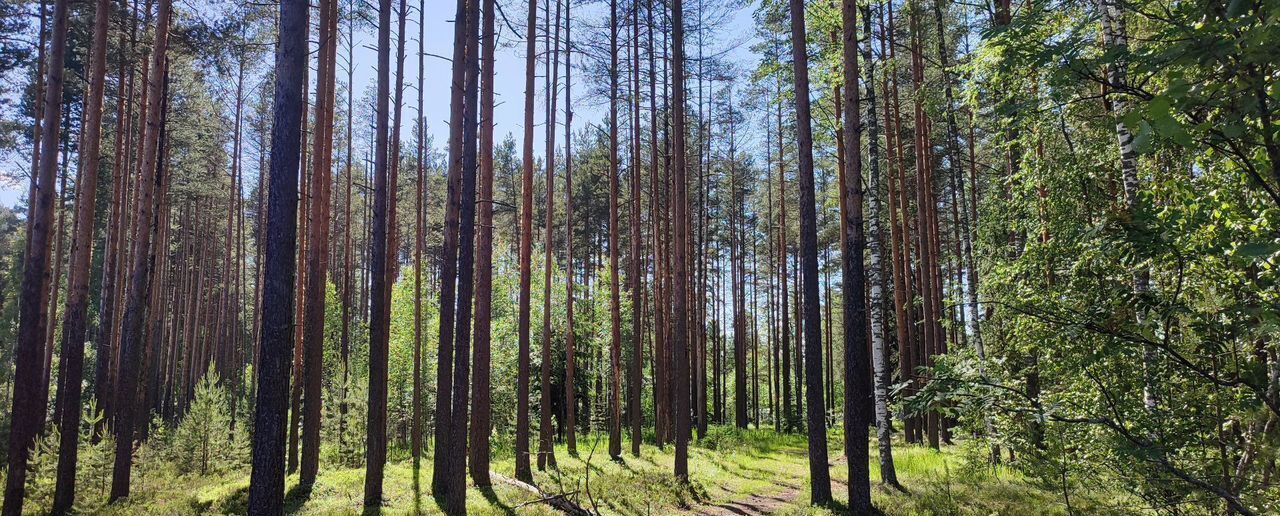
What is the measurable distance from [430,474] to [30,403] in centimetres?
735

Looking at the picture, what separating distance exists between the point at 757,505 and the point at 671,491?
165 cm

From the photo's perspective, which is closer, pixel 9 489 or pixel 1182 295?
pixel 1182 295

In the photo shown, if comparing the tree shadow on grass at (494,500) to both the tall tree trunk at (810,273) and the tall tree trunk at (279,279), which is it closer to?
the tall tree trunk at (279,279)

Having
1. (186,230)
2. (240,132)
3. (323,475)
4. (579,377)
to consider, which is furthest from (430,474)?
(186,230)

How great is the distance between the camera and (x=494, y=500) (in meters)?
10.8

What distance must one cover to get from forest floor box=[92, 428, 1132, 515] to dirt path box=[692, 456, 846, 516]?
19 millimetres

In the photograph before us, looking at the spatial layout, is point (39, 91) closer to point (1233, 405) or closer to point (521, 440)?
point (521, 440)

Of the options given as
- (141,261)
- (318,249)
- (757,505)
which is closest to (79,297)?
(141,261)

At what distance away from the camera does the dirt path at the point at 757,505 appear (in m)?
10.6

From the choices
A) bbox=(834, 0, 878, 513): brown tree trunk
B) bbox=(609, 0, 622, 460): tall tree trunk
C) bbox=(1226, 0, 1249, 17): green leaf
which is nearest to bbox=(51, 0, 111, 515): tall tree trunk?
bbox=(609, 0, 622, 460): tall tree trunk

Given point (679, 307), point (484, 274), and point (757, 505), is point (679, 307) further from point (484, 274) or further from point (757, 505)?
point (484, 274)

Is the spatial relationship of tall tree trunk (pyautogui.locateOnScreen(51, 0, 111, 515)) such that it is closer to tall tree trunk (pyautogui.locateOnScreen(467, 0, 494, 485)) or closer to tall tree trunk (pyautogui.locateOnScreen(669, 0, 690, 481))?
tall tree trunk (pyautogui.locateOnScreen(467, 0, 494, 485))

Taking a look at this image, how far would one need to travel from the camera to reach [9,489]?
32.9 ft

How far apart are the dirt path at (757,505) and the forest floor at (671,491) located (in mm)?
19
